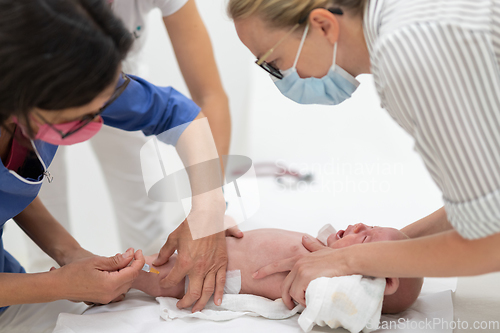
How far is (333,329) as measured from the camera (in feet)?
4.10

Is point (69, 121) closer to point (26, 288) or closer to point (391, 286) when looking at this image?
point (26, 288)


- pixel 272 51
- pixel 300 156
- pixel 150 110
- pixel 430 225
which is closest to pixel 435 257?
pixel 430 225

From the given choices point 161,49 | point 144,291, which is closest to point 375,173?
point 144,291

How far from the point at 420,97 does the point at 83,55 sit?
64cm

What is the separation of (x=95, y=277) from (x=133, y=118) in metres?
0.53

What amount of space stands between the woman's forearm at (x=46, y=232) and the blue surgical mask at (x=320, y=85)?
36.2 inches

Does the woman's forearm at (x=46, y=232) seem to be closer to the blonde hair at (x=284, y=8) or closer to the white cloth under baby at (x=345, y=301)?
the white cloth under baby at (x=345, y=301)

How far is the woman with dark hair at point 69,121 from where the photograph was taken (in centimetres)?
83

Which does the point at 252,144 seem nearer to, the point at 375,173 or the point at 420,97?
the point at 375,173

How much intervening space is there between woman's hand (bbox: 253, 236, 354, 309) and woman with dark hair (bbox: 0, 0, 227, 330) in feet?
0.73

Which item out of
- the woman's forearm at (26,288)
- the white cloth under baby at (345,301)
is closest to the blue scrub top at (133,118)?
the woman's forearm at (26,288)

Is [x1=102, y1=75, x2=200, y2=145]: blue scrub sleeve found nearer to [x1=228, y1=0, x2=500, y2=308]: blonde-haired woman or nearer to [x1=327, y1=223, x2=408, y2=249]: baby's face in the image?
[x1=228, y1=0, x2=500, y2=308]: blonde-haired woman

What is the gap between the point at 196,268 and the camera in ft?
4.47

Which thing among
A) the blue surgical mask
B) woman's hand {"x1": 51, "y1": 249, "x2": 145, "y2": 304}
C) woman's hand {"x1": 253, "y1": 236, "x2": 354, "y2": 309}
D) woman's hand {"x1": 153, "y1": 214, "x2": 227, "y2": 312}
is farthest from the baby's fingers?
the blue surgical mask
